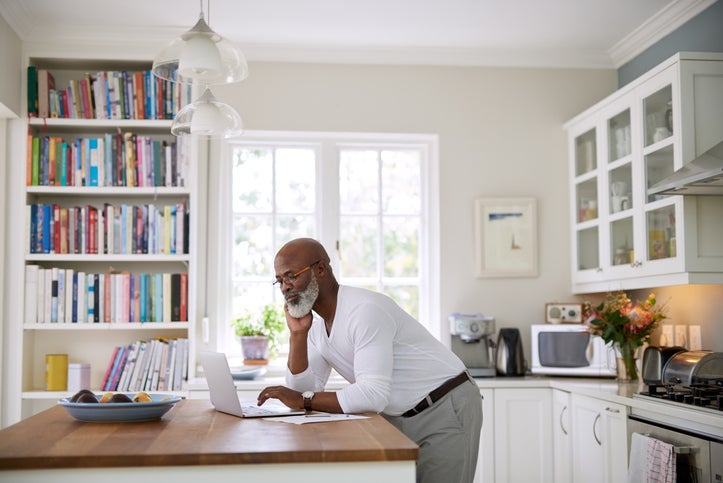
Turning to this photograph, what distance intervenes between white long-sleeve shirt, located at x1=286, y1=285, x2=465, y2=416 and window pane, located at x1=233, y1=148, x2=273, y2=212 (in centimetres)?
231

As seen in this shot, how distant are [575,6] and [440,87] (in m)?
1.05

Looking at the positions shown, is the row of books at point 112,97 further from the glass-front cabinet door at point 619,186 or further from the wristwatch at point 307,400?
the wristwatch at point 307,400

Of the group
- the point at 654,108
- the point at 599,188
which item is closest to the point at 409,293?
the point at 599,188

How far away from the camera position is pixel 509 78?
5227mm

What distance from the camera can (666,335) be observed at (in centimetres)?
454

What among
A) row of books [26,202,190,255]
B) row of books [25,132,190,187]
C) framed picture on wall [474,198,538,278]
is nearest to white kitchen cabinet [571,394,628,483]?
framed picture on wall [474,198,538,278]

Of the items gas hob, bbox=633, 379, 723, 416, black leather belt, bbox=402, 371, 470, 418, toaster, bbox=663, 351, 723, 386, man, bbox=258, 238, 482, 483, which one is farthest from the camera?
toaster, bbox=663, 351, 723, 386

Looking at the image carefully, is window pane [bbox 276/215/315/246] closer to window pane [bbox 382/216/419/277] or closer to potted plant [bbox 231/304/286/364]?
potted plant [bbox 231/304/286/364]

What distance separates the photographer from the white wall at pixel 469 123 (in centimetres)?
507

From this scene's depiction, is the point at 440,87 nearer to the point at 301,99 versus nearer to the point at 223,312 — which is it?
the point at 301,99

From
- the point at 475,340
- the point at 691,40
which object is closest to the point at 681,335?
the point at 475,340

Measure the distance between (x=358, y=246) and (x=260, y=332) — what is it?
2.72 feet

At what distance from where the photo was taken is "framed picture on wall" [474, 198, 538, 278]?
16.8ft

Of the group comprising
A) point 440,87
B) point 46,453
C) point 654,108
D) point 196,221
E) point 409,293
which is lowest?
point 46,453
